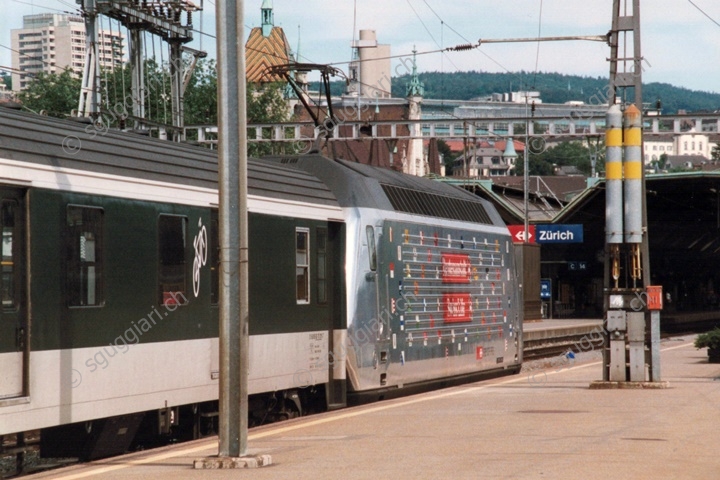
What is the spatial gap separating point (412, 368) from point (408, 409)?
3167mm

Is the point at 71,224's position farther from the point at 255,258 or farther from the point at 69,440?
the point at 255,258

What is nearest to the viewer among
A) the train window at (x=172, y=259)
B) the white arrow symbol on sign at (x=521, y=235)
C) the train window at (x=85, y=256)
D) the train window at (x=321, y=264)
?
the train window at (x=85, y=256)

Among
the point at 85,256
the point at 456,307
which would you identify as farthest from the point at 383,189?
the point at 85,256

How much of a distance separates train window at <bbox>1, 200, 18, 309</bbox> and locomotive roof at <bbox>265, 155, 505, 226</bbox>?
23.5 feet

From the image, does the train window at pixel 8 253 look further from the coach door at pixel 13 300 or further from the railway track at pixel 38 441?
the railway track at pixel 38 441

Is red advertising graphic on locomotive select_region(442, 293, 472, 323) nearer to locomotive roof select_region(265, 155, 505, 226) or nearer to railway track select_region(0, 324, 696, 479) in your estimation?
locomotive roof select_region(265, 155, 505, 226)

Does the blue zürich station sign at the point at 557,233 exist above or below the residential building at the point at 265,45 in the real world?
below

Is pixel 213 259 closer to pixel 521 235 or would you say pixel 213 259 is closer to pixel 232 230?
pixel 232 230

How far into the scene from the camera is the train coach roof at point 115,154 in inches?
415

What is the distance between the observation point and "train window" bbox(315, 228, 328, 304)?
16094 millimetres

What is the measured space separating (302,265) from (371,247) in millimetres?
1760

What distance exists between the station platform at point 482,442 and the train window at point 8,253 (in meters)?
1.48

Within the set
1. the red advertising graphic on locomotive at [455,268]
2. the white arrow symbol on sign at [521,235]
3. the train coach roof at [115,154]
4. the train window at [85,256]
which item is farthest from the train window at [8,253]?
the white arrow symbol on sign at [521,235]

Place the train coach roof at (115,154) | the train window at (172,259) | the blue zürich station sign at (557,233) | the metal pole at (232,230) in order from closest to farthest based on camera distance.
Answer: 1. the metal pole at (232,230)
2. the train coach roof at (115,154)
3. the train window at (172,259)
4. the blue zürich station sign at (557,233)
